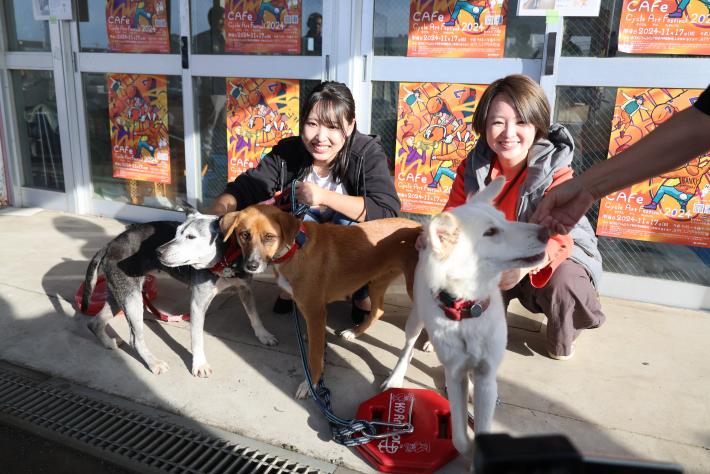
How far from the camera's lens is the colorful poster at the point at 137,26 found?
16.3 ft

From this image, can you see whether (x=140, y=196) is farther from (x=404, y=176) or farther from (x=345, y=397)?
(x=345, y=397)

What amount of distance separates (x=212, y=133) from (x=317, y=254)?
2917mm

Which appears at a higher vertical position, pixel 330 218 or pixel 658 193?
pixel 658 193

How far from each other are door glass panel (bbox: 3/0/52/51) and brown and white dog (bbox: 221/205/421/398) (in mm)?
4735

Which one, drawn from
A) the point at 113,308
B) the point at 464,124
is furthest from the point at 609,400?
the point at 113,308

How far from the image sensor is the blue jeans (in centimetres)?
330

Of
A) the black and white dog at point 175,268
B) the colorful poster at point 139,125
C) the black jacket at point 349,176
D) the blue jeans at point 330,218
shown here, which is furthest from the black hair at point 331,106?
the colorful poster at point 139,125

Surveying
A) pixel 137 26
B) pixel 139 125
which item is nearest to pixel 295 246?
pixel 139 125

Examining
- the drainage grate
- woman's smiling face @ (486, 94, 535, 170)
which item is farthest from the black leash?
woman's smiling face @ (486, 94, 535, 170)

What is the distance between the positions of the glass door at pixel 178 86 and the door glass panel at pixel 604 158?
7.18 ft

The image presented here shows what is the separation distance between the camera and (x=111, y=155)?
18.5 feet

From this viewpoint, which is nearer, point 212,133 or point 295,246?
point 295,246

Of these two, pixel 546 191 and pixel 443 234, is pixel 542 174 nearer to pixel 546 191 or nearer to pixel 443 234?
pixel 546 191

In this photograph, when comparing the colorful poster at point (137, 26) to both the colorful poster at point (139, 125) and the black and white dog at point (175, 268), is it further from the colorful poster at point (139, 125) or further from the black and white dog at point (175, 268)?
the black and white dog at point (175, 268)
